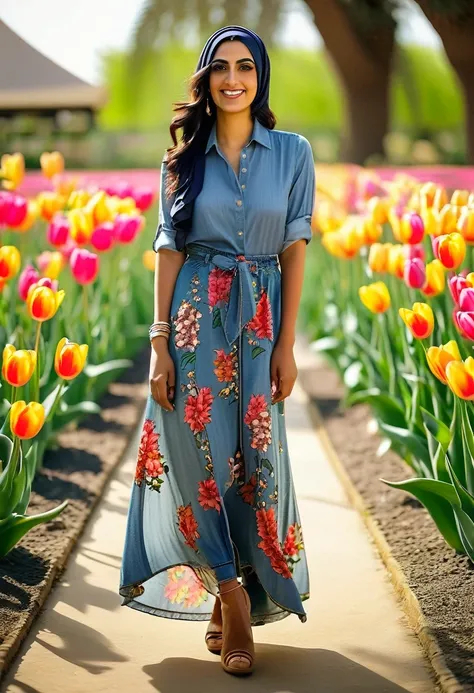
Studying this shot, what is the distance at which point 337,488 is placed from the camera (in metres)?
5.28

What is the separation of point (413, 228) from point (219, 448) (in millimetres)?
1609

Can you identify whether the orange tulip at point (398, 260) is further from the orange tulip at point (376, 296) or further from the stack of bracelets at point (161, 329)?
the stack of bracelets at point (161, 329)

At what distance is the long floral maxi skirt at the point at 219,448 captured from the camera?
10.2 ft

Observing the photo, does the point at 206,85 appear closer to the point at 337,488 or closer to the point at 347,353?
the point at 337,488

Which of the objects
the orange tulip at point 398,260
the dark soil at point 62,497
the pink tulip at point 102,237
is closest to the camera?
the dark soil at point 62,497

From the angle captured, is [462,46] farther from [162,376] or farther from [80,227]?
[162,376]

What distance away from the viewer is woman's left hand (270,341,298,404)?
315 cm

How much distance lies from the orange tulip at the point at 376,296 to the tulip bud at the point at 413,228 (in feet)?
0.91

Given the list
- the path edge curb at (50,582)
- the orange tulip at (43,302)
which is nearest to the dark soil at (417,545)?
the path edge curb at (50,582)

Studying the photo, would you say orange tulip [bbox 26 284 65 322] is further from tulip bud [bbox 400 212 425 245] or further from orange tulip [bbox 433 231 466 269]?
tulip bud [bbox 400 212 425 245]

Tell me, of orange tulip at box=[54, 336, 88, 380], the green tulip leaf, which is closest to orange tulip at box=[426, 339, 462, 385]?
the green tulip leaf

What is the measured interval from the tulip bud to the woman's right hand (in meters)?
1.55

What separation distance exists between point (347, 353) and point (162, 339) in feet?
12.1

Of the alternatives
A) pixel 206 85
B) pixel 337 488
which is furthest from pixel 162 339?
pixel 337 488
